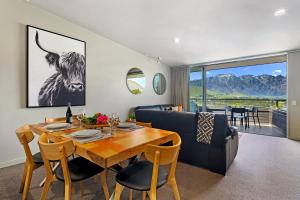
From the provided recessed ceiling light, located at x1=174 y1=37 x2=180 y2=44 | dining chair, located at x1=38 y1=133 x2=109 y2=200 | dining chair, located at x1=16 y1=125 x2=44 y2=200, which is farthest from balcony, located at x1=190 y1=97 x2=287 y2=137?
dining chair, located at x1=16 y1=125 x2=44 y2=200

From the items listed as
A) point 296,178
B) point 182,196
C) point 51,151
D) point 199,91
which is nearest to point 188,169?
point 182,196

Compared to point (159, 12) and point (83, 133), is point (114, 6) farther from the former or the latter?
point (83, 133)

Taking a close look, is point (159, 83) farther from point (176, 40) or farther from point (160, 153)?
point (160, 153)

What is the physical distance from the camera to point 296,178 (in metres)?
2.27

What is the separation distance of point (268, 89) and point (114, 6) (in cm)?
670

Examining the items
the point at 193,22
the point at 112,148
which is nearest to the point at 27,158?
the point at 112,148

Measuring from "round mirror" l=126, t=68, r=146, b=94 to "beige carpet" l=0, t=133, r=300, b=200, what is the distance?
2.79 m

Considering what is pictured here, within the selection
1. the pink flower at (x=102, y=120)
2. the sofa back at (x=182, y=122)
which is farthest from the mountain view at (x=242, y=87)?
the pink flower at (x=102, y=120)

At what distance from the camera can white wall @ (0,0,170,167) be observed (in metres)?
2.66

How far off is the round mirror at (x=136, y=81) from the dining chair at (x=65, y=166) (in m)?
3.28

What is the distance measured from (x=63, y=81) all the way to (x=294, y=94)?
5776 mm

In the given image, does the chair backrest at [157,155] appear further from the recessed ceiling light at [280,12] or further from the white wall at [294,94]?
the white wall at [294,94]

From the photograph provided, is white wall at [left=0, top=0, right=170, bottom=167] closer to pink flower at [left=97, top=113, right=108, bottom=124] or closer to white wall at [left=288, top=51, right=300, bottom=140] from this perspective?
pink flower at [left=97, top=113, right=108, bottom=124]

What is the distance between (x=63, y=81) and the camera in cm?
332
